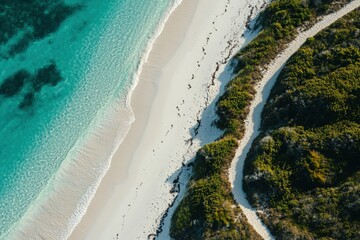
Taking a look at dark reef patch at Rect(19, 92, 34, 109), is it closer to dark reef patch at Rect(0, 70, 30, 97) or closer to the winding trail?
dark reef patch at Rect(0, 70, 30, 97)

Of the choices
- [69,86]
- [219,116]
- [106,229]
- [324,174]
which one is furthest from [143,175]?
[324,174]

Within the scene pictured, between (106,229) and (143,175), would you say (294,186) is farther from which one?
(106,229)

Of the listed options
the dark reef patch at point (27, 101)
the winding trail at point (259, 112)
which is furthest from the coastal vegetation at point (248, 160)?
the dark reef patch at point (27, 101)

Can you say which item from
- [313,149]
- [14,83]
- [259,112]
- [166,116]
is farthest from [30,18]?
[313,149]

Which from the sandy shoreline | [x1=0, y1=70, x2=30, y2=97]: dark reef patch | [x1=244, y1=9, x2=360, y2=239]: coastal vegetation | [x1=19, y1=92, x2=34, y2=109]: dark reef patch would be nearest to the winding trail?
[x1=244, y1=9, x2=360, y2=239]: coastal vegetation

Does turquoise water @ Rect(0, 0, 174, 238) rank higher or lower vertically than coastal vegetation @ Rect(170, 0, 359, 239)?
higher

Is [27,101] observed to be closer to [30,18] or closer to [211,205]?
[30,18]
